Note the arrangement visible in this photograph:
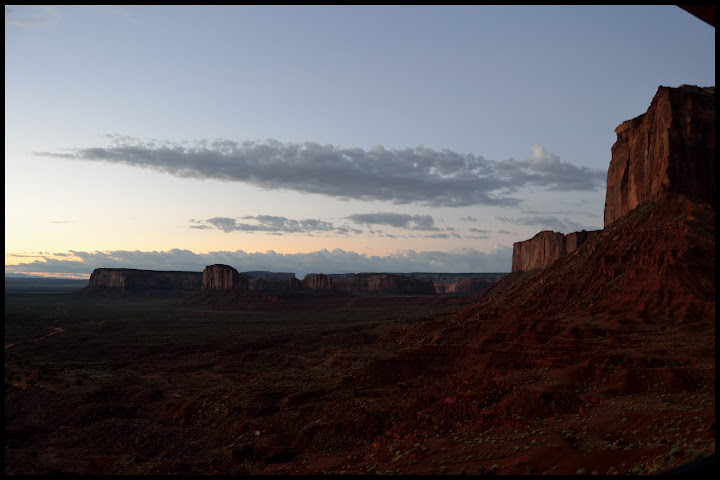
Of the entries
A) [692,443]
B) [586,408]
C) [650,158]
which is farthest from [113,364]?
[650,158]

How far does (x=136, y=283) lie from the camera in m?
161

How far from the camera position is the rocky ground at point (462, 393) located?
45.5 feet

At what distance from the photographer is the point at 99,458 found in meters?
18.7

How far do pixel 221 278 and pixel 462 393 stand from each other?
12649cm

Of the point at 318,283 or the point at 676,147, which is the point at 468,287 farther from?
the point at 676,147

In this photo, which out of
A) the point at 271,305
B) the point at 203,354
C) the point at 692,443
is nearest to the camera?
the point at 692,443

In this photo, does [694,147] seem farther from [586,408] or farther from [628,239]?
[586,408]

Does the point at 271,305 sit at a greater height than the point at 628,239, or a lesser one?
lesser

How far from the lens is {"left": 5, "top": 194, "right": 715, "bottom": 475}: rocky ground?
13875 millimetres

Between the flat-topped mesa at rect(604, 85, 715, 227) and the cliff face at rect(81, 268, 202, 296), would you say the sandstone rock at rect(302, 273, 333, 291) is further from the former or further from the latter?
the flat-topped mesa at rect(604, 85, 715, 227)

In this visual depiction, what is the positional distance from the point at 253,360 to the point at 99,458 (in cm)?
2437

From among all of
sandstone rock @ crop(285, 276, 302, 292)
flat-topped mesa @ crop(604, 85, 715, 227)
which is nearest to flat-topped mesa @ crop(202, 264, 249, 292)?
sandstone rock @ crop(285, 276, 302, 292)

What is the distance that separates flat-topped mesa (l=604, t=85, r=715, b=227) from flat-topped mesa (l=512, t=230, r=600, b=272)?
45725 millimetres

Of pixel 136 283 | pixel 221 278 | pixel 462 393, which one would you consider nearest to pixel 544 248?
pixel 221 278
